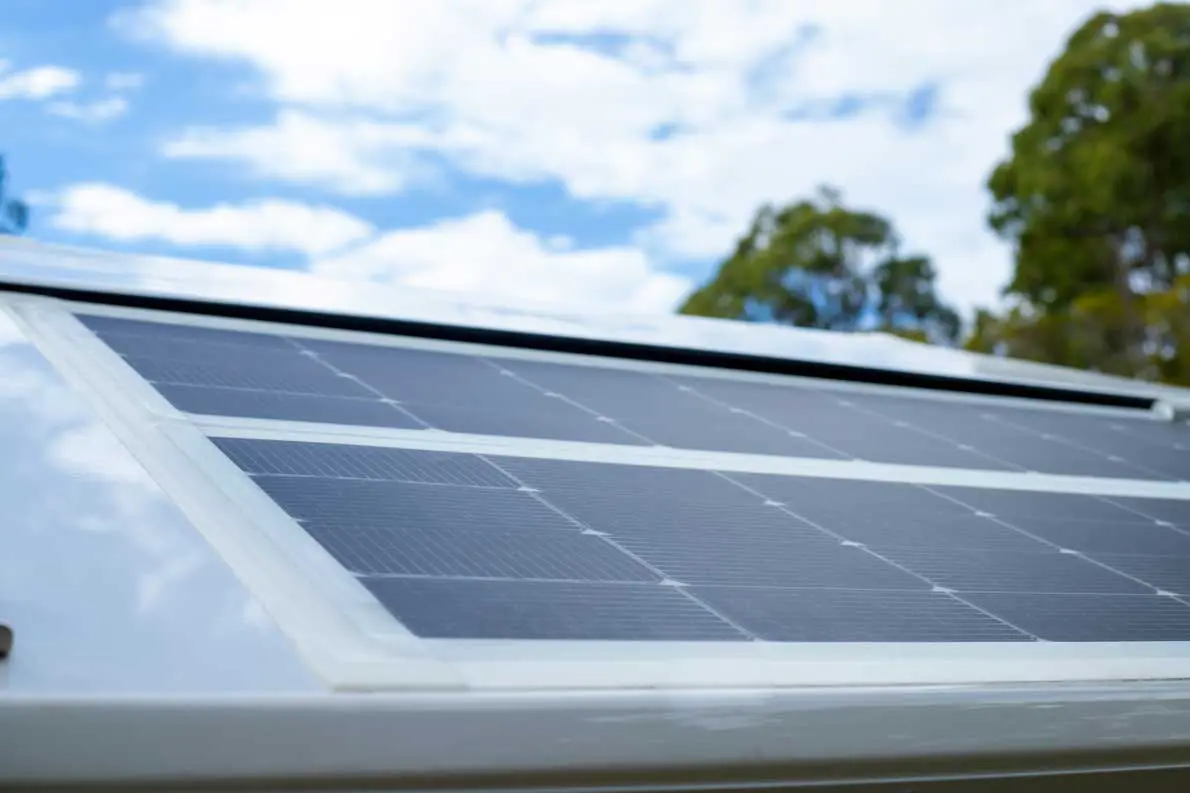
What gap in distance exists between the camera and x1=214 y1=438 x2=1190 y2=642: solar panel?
4.04 metres

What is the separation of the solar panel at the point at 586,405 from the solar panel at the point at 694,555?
56 centimetres

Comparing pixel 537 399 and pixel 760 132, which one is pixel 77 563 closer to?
pixel 537 399

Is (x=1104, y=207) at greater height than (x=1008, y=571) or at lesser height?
greater

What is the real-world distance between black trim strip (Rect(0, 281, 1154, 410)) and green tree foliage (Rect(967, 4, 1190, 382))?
29095mm

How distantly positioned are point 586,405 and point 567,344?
1461 mm

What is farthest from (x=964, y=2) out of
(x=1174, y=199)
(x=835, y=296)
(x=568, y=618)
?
(x=568, y=618)

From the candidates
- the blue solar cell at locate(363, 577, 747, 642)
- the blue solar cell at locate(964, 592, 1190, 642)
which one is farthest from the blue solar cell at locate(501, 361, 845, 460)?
the blue solar cell at locate(363, 577, 747, 642)

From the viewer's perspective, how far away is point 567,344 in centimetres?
829

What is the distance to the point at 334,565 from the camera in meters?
3.92

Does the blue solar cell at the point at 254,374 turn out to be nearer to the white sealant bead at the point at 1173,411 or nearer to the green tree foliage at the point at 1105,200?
the white sealant bead at the point at 1173,411

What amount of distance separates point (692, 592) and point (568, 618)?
0.56 m

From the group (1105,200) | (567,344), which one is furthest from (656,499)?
(1105,200)

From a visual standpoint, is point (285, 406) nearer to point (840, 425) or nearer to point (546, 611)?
point (546, 611)

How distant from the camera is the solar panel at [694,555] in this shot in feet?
13.3
